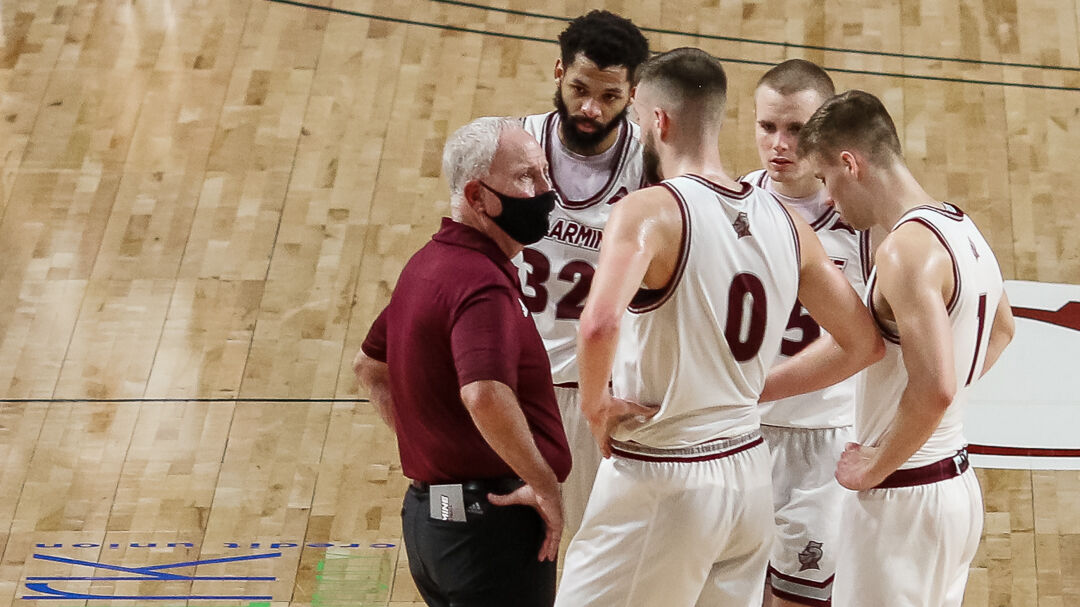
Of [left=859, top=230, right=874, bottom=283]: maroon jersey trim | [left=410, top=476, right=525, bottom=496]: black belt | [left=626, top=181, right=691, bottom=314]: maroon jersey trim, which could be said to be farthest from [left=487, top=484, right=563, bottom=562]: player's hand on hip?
[left=859, top=230, right=874, bottom=283]: maroon jersey trim

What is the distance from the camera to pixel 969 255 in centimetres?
346

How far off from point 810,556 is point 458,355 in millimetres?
1922

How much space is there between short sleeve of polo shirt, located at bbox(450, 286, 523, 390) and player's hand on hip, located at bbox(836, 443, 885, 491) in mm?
1081

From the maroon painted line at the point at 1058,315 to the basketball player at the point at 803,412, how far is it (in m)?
2.18

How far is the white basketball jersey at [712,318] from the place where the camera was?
11.1 ft

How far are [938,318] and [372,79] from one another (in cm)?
455

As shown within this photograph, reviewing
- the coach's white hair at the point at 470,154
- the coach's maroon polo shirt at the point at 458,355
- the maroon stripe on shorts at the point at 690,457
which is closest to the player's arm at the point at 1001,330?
the maroon stripe on shorts at the point at 690,457

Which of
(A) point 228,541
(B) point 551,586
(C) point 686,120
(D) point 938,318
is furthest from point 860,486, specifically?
(A) point 228,541

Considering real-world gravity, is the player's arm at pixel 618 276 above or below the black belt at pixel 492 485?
above

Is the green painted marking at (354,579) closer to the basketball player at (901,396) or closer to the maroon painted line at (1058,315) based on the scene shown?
the basketball player at (901,396)

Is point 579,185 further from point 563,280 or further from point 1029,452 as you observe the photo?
point 1029,452

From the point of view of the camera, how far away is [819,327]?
4.58m

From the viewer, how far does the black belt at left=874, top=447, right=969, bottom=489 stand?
362 centimetres

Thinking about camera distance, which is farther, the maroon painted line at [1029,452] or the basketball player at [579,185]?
the maroon painted line at [1029,452]
